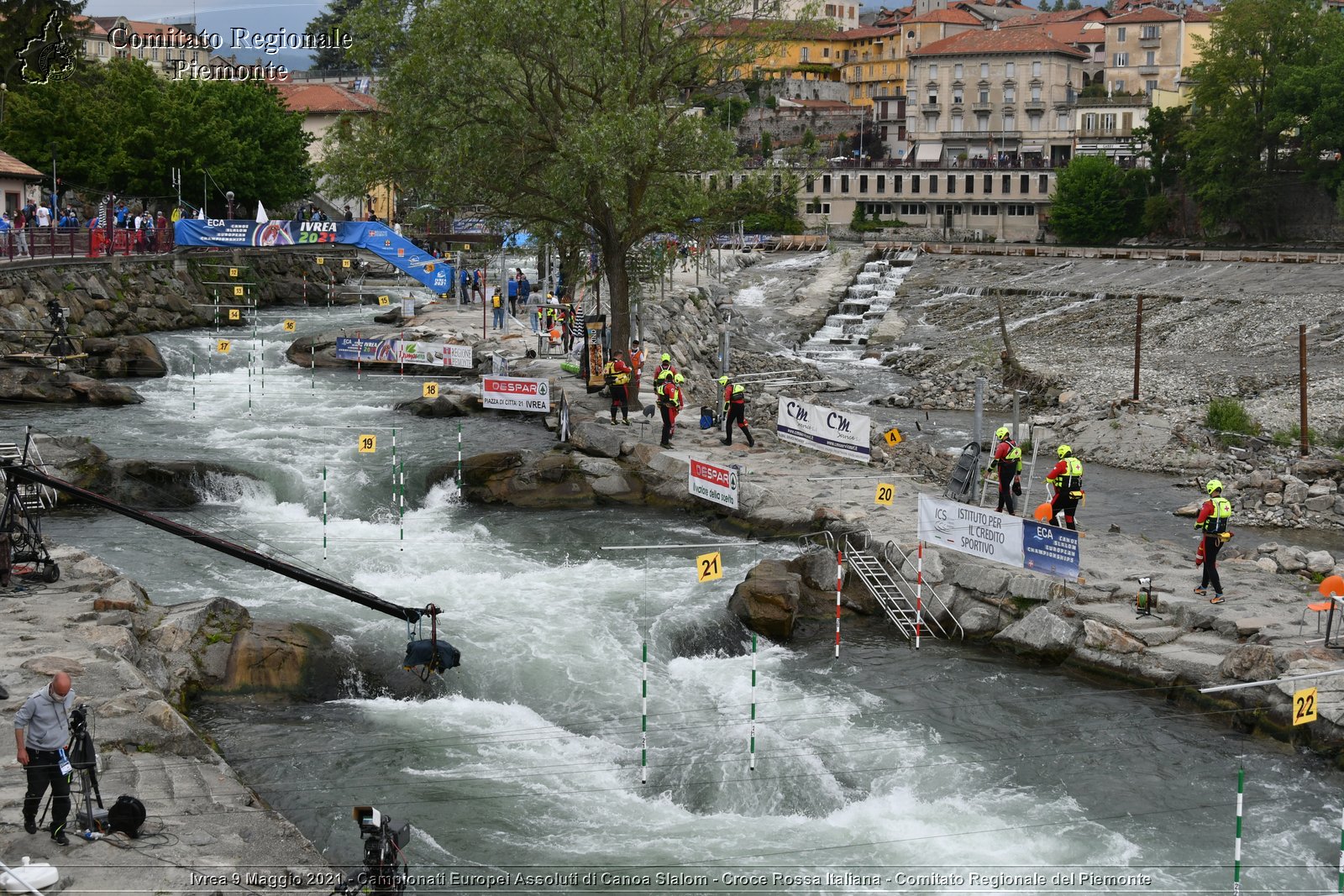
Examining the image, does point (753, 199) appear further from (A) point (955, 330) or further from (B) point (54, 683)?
(A) point (955, 330)

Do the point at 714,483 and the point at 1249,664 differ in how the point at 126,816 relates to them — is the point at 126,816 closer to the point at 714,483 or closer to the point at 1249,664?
the point at 1249,664

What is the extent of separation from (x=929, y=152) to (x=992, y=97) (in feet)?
22.6

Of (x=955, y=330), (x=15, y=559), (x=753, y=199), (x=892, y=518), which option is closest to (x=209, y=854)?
(x=15, y=559)

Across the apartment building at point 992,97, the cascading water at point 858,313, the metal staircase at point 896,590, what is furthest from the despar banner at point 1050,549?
the apartment building at point 992,97

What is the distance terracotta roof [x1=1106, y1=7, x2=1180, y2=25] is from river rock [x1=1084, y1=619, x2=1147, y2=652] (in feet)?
352

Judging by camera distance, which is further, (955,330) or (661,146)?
(955,330)

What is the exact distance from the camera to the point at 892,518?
2694 cm

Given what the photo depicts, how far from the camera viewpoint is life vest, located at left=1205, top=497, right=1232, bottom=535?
22062 mm

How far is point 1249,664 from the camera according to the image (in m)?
19.6

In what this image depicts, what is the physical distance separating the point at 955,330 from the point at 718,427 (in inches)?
1320

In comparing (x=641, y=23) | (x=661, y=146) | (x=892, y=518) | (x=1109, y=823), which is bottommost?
(x=1109, y=823)

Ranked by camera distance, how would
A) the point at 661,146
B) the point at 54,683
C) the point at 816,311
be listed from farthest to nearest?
the point at 816,311, the point at 661,146, the point at 54,683

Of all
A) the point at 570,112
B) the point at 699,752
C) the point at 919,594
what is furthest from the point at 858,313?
the point at 699,752

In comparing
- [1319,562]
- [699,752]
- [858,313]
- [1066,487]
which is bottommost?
[699,752]
